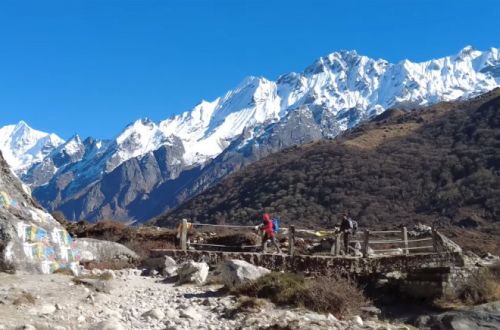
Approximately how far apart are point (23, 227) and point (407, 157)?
8781 centimetres

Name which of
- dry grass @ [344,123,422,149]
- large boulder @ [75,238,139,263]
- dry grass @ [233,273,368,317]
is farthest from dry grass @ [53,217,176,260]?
dry grass @ [344,123,422,149]

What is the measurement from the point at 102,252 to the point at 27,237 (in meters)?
5.43

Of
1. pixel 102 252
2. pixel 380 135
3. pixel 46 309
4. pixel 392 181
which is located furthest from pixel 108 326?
pixel 380 135

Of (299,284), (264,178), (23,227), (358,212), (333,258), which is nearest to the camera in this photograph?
(299,284)

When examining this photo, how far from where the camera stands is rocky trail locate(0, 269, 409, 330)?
1198 cm

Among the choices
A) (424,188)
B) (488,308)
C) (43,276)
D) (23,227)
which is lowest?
(488,308)

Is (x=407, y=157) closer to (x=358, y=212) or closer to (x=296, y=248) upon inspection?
(x=358, y=212)

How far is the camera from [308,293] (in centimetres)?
1484

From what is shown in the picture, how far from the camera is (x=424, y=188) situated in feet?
285

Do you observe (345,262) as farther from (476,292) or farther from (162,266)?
(162,266)

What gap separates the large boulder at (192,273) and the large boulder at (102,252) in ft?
15.0

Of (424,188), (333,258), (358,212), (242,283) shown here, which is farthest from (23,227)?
(424,188)

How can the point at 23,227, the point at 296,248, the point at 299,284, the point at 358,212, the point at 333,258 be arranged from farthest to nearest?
the point at 358,212, the point at 296,248, the point at 333,258, the point at 23,227, the point at 299,284

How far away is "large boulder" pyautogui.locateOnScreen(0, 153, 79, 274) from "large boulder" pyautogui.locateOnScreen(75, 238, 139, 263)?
5.02ft
